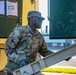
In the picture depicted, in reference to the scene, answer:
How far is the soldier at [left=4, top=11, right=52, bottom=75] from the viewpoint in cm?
324

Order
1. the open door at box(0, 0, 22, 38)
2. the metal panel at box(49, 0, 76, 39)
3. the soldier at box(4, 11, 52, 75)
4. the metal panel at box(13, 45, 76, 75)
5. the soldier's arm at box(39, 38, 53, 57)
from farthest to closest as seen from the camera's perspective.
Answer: the open door at box(0, 0, 22, 38)
the soldier's arm at box(39, 38, 53, 57)
the soldier at box(4, 11, 52, 75)
the metal panel at box(49, 0, 76, 39)
the metal panel at box(13, 45, 76, 75)

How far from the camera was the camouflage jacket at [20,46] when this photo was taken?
3.25 meters

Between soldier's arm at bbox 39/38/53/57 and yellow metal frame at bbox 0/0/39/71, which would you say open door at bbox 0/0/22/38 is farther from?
soldier's arm at bbox 39/38/53/57

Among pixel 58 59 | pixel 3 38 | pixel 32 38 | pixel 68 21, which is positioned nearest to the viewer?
pixel 58 59

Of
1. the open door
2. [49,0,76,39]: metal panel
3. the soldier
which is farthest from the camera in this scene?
the open door

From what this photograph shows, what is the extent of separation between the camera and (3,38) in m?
5.42

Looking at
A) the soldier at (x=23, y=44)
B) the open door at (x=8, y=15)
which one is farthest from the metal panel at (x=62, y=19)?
the open door at (x=8, y=15)

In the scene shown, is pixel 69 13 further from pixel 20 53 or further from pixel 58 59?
pixel 20 53

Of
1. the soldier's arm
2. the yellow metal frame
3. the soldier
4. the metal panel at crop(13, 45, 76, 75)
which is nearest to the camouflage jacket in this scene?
the soldier

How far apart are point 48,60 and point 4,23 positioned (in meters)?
2.68

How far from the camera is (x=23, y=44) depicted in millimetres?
3312

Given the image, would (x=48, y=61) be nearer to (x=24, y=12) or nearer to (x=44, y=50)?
(x=44, y=50)

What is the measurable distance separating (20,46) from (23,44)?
0.15 feet

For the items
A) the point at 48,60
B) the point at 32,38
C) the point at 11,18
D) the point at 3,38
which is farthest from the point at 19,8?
the point at 48,60
